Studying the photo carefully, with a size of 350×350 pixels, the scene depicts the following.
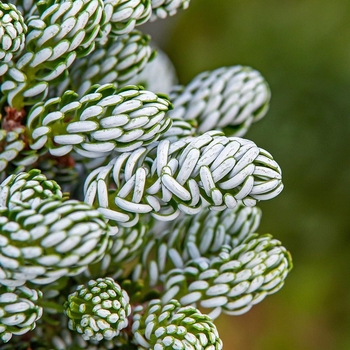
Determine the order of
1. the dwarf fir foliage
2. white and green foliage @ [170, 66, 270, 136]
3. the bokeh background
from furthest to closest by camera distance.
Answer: the bokeh background < white and green foliage @ [170, 66, 270, 136] < the dwarf fir foliage

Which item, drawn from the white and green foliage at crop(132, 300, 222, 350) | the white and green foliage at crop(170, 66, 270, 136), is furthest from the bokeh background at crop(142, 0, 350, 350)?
the white and green foliage at crop(132, 300, 222, 350)

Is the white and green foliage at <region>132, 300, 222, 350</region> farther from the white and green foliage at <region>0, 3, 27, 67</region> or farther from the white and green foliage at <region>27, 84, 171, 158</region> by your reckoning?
the white and green foliage at <region>0, 3, 27, 67</region>

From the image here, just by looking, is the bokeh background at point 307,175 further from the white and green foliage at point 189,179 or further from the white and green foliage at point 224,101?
the white and green foliage at point 189,179

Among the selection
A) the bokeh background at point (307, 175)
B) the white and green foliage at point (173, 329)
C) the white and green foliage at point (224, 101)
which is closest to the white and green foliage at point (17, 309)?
the white and green foliage at point (173, 329)

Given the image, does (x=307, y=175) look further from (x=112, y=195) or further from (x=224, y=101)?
(x=112, y=195)

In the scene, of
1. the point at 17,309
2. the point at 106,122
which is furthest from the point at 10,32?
the point at 17,309

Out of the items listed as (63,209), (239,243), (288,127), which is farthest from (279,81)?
(63,209)

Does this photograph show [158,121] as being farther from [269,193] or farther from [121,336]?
[121,336]
